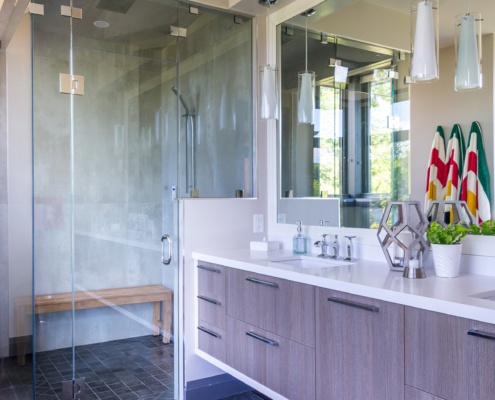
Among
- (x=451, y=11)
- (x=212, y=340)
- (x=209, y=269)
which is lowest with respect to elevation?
(x=212, y=340)

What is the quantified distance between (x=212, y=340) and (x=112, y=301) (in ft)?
2.31

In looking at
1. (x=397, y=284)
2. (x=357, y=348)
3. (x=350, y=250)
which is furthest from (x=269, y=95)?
(x=357, y=348)

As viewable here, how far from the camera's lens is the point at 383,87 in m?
2.54

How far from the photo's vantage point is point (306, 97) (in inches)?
113

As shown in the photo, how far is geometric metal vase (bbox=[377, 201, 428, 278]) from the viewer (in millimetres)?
Answer: 1932

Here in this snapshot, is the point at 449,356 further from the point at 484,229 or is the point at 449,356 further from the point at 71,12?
the point at 71,12

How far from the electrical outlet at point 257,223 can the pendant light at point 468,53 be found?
1.51m

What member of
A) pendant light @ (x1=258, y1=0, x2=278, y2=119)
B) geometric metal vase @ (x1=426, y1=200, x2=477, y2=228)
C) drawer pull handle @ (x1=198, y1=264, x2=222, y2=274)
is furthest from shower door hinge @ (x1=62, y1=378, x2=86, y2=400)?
geometric metal vase @ (x1=426, y1=200, x2=477, y2=228)

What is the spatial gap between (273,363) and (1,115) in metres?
2.33

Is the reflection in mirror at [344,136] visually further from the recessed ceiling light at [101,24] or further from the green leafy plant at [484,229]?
the recessed ceiling light at [101,24]

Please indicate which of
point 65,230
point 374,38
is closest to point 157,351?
point 65,230

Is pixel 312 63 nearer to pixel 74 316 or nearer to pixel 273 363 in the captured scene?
pixel 273 363

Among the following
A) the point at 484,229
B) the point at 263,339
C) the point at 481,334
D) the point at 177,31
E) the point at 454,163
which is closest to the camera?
the point at 481,334

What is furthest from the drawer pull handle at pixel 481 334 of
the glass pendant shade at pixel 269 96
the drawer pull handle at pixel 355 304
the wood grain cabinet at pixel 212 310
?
the glass pendant shade at pixel 269 96
